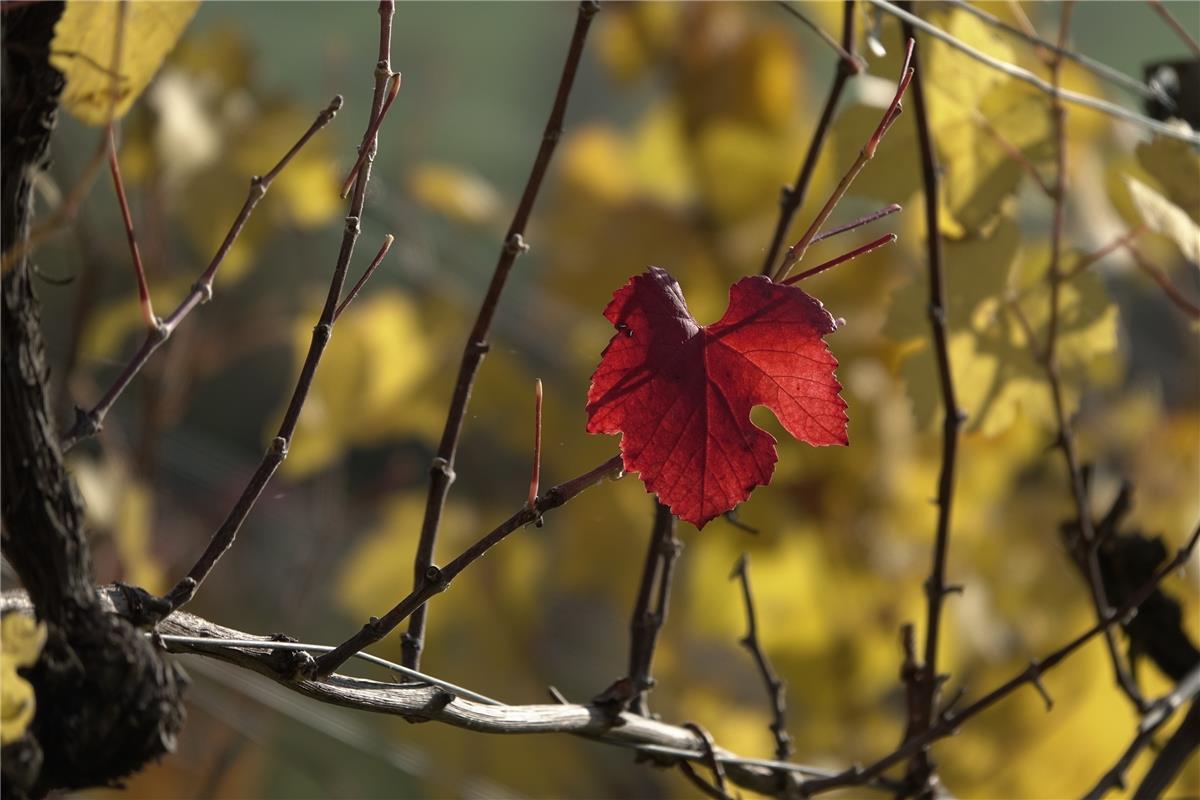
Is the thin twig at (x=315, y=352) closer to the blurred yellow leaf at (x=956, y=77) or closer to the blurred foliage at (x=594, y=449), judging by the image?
the blurred yellow leaf at (x=956, y=77)

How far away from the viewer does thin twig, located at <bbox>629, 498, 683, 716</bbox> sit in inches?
14.1

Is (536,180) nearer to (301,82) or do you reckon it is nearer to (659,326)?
(659,326)

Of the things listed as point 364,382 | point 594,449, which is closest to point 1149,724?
point 594,449

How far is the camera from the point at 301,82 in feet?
4.46

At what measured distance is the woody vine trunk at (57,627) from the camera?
21 cm

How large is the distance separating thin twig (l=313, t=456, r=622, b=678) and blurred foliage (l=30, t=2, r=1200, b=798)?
33cm

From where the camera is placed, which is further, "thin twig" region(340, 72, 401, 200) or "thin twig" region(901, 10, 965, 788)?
"thin twig" region(901, 10, 965, 788)

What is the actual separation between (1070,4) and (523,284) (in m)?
0.84

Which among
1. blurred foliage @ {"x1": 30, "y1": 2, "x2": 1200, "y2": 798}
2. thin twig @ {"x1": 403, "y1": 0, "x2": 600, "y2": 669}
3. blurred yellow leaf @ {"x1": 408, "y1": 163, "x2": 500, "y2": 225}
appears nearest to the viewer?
thin twig @ {"x1": 403, "y1": 0, "x2": 600, "y2": 669}

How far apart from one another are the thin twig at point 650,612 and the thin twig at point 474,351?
7 centimetres

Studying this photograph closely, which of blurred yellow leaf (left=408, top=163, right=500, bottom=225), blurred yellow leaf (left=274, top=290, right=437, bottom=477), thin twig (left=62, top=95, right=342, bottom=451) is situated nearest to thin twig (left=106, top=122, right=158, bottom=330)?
thin twig (left=62, top=95, right=342, bottom=451)

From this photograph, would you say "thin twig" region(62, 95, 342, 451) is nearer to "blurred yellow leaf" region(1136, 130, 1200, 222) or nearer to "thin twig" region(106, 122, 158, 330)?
"thin twig" region(106, 122, 158, 330)

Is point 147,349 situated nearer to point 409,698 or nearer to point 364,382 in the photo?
point 409,698

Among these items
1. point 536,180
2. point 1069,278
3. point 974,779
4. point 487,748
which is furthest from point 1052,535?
point 536,180
